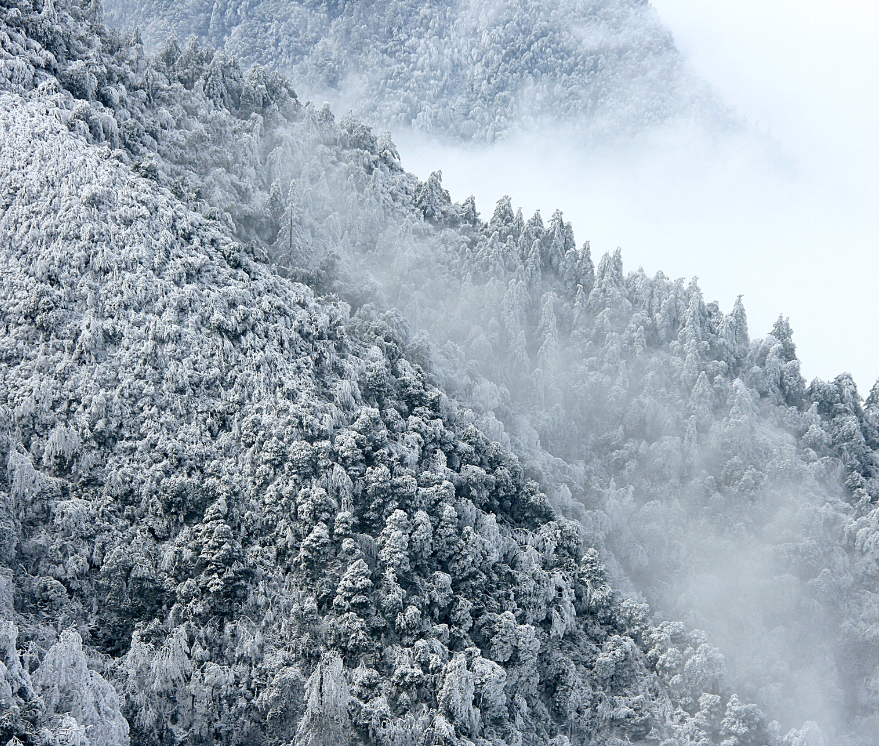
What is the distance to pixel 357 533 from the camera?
75812 millimetres

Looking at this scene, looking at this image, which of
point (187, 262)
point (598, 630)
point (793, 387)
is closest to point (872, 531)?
point (793, 387)

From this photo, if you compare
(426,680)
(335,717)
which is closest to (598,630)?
(426,680)

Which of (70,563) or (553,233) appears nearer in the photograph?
(70,563)

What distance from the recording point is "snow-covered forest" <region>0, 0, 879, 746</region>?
6625cm

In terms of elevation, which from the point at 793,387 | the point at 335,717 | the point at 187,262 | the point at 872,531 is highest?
the point at 793,387

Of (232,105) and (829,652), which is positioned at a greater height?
(232,105)

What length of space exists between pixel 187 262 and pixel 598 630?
169 ft

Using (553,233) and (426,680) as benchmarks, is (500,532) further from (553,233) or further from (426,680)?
(553,233)

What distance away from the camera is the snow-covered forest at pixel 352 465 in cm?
6625

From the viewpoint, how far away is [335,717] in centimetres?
6438

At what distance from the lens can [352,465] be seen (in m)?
78.9

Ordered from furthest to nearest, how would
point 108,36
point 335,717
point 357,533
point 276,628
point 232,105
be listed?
point 232,105 → point 108,36 → point 357,533 → point 276,628 → point 335,717

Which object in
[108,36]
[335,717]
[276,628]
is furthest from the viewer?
[108,36]

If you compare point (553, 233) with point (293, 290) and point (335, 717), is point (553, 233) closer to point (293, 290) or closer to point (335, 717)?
point (293, 290)
